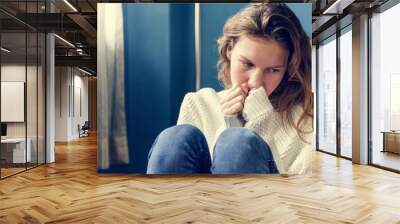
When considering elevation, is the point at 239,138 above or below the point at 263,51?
below

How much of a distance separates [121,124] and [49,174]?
1.63 meters

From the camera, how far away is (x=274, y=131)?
246 inches

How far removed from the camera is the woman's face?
626cm

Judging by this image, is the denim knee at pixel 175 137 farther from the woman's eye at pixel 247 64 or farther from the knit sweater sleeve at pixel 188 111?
the woman's eye at pixel 247 64

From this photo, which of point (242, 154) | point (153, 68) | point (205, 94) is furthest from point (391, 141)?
point (153, 68)

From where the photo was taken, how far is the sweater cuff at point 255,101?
6.24 metres

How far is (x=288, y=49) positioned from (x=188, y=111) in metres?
1.95

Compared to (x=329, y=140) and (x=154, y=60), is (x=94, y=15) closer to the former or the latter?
(x=154, y=60)

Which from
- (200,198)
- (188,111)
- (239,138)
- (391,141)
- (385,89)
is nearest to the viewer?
(200,198)

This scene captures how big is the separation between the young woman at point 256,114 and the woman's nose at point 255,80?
0.05ft

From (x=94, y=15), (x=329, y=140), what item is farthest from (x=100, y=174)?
(x=329, y=140)

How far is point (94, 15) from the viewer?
8109 mm

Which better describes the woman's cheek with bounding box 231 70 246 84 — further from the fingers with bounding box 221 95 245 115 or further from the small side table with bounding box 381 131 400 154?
the small side table with bounding box 381 131 400 154

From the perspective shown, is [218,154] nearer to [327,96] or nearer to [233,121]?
[233,121]
